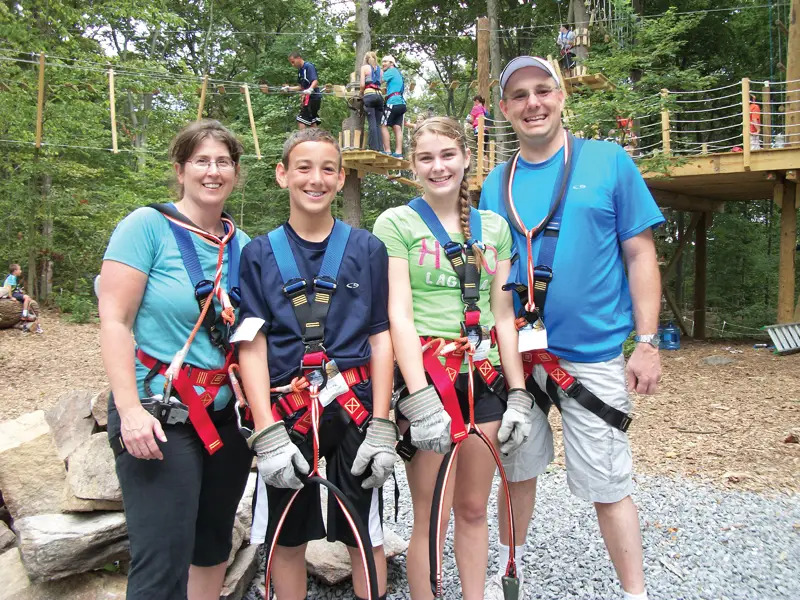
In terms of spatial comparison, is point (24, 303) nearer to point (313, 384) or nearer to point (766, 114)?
point (313, 384)

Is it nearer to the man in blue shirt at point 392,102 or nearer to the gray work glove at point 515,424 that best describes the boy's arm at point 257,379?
the gray work glove at point 515,424

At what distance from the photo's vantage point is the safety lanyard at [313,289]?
244cm

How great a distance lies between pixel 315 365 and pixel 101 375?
10.4 metres

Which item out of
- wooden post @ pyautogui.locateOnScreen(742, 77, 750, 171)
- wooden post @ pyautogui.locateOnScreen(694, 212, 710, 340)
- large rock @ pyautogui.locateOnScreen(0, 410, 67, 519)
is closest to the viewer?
large rock @ pyautogui.locateOnScreen(0, 410, 67, 519)

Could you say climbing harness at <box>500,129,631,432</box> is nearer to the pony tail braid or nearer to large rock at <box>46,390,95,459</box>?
the pony tail braid

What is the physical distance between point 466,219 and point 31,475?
2.97m

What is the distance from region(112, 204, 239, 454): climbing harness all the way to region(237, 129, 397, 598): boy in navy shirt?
4.9 inches

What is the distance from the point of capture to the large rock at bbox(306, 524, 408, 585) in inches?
141

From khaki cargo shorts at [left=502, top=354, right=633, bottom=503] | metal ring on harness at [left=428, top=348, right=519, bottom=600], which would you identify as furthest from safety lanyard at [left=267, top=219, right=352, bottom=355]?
khaki cargo shorts at [left=502, top=354, right=633, bottom=503]

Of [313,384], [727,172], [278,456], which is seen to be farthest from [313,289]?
[727,172]

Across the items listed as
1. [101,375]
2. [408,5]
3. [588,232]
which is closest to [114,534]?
[588,232]

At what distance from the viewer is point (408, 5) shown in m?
24.5

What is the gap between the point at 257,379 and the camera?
2402mm

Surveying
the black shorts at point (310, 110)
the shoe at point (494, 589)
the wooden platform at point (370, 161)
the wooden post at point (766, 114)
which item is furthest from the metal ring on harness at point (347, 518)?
the black shorts at point (310, 110)
